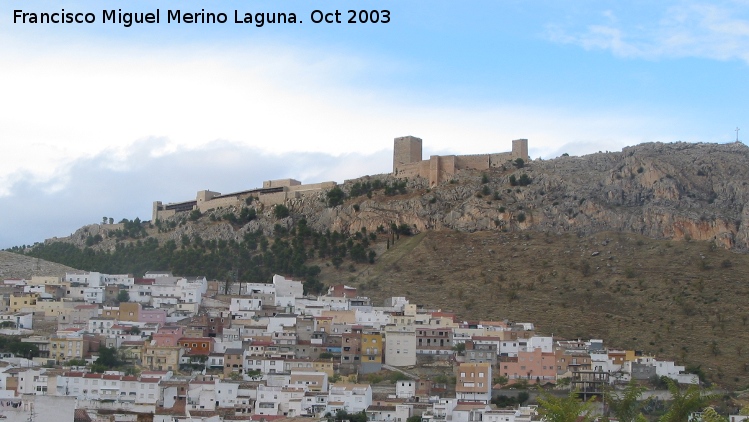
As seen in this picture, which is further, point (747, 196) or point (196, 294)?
point (747, 196)

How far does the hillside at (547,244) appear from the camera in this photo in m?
60.2

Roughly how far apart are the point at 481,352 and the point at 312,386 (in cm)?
772

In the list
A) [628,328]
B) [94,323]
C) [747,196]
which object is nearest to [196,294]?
[94,323]

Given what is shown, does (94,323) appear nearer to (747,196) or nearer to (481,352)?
(481,352)

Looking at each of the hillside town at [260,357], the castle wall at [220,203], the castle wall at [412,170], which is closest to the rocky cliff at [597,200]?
the castle wall at [412,170]

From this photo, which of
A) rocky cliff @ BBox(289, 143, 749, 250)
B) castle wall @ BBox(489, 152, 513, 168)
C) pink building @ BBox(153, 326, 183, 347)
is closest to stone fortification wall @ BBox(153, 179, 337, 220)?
rocky cliff @ BBox(289, 143, 749, 250)

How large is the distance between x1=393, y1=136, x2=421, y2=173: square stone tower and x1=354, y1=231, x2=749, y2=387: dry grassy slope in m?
10.7

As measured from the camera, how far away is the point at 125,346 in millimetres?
53125

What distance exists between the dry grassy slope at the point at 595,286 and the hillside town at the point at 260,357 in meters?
2.52

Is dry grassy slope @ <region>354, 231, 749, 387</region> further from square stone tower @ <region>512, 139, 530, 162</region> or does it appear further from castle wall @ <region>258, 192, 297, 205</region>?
castle wall @ <region>258, 192, 297, 205</region>

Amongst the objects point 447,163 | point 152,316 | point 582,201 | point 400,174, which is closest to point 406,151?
point 400,174

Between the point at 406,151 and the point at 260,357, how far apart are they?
34760mm

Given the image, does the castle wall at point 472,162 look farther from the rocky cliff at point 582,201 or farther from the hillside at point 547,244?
the hillside at point 547,244

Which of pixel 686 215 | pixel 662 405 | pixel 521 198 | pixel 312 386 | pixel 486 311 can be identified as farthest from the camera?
pixel 521 198
